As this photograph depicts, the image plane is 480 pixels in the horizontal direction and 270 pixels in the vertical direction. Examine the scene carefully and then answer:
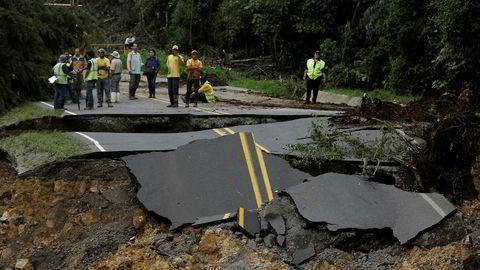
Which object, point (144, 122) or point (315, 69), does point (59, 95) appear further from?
point (315, 69)

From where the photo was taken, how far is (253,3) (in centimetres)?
3234

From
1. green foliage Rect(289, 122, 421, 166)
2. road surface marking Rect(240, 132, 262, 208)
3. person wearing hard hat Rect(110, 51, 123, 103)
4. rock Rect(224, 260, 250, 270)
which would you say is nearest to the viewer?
rock Rect(224, 260, 250, 270)

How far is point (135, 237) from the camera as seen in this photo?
33.2 ft

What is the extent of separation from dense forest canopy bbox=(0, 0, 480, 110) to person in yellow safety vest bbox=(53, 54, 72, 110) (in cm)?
240

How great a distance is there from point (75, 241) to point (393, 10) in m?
15.6

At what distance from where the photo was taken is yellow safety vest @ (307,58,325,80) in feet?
64.7

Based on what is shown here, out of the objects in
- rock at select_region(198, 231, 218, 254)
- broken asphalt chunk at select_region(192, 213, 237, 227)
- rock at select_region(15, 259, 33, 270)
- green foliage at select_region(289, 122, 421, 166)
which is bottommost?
rock at select_region(15, 259, 33, 270)

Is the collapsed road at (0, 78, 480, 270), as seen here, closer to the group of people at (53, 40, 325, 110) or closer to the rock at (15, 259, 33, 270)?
the rock at (15, 259, 33, 270)

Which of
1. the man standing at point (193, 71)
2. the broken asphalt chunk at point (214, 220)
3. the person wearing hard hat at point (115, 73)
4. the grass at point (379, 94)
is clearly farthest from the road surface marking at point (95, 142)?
the grass at point (379, 94)

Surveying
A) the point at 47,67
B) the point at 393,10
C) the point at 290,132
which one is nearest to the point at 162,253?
the point at 290,132

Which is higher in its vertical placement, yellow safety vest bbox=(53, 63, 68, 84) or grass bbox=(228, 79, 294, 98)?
yellow safety vest bbox=(53, 63, 68, 84)

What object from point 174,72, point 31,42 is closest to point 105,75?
point 174,72

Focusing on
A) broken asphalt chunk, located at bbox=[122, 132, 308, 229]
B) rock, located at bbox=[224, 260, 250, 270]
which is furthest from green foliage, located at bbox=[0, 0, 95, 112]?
rock, located at bbox=[224, 260, 250, 270]

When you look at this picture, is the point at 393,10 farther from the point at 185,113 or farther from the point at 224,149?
the point at 224,149
